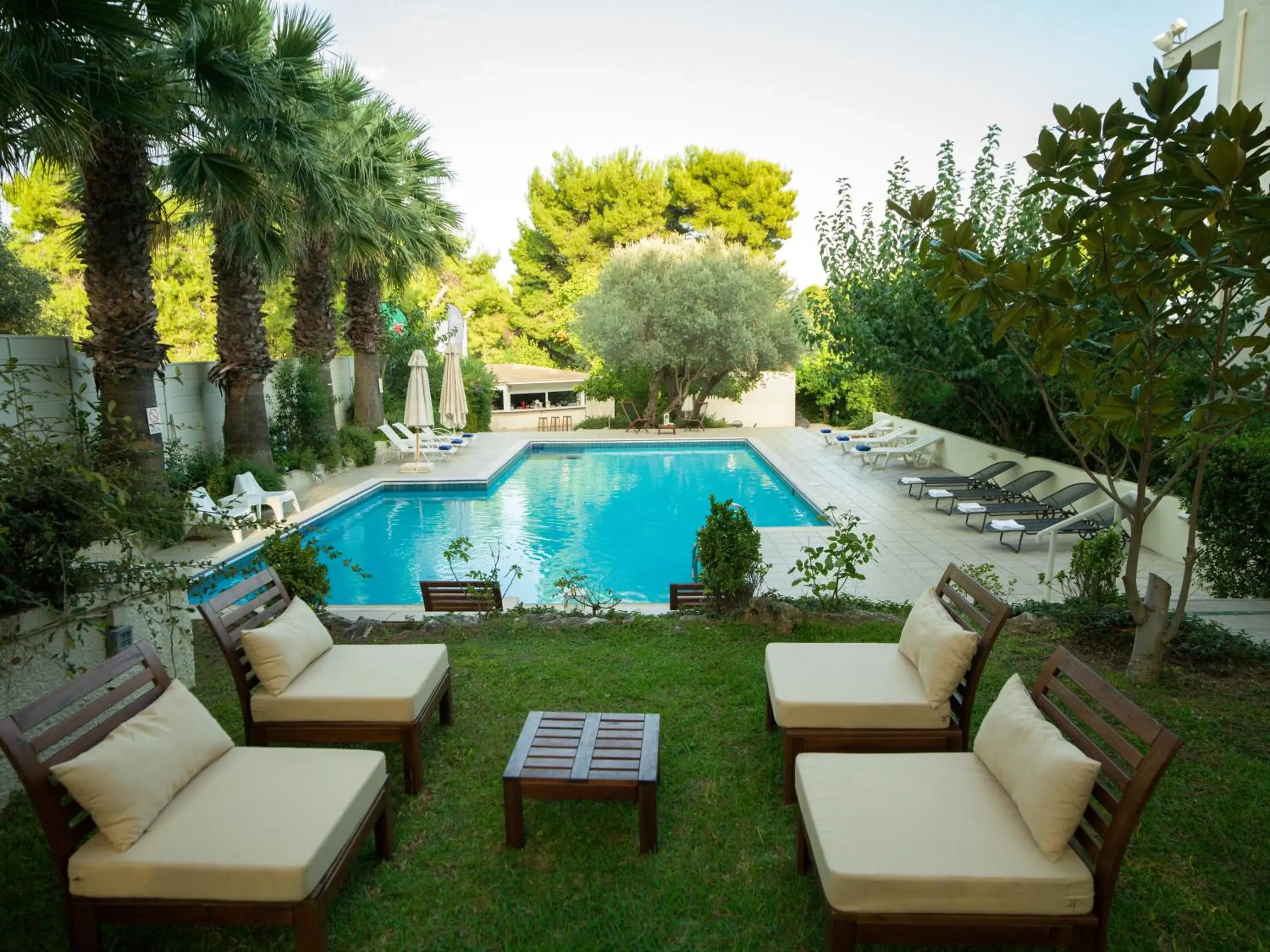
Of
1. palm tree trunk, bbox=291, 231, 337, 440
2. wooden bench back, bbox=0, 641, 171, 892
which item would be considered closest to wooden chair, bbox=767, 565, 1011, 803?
wooden bench back, bbox=0, 641, 171, 892

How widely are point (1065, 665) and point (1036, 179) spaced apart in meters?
2.90

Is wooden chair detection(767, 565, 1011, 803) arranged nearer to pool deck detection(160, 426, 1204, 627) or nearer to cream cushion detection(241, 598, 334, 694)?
cream cushion detection(241, 598, 334, 694)

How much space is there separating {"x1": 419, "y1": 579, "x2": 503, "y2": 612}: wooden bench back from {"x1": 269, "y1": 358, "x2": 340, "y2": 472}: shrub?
8751 millimetres

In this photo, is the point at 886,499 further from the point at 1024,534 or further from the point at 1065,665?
the point at 1065,665

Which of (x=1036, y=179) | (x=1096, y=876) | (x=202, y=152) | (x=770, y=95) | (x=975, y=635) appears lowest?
(x=1096, y=876)

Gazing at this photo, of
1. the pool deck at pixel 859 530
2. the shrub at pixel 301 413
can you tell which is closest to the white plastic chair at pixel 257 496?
the pool deck at pixel 859 530

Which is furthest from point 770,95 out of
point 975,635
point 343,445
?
→ point 975,635

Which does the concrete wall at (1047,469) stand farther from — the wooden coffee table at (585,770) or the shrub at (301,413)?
the shrub at (301,413)

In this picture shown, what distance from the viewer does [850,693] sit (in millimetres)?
3646

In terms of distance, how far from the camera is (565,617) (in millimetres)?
6418

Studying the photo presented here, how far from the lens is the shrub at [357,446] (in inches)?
651

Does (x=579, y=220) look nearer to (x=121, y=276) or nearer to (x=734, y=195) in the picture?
(x=734, y=195)

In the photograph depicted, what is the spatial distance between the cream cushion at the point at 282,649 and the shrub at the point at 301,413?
11105mm

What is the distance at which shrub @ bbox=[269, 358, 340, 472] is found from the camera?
1473 centimetres
